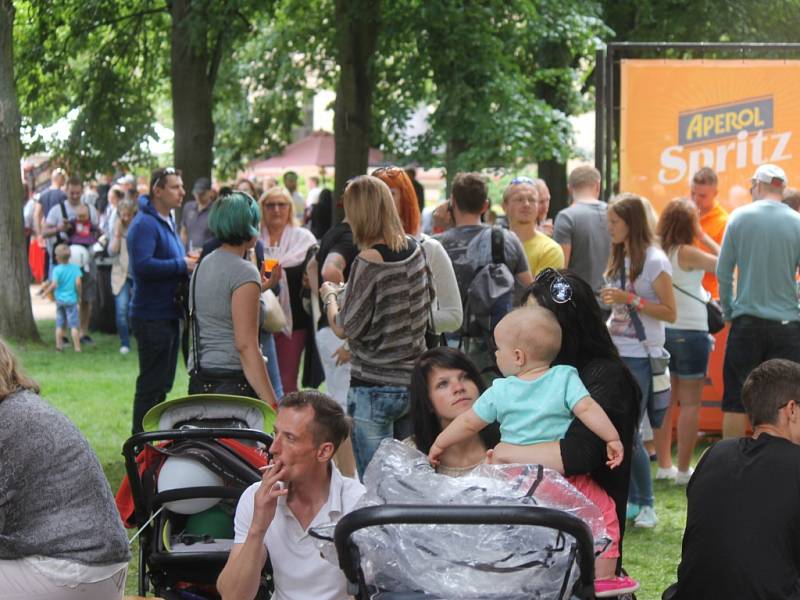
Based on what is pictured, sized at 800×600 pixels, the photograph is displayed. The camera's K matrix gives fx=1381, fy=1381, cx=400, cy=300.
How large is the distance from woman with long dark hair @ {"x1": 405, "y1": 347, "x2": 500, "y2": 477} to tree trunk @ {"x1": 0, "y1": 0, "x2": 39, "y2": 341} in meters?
11.0

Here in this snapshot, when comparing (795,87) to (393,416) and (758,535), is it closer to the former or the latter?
(393,416)

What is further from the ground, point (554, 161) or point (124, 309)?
point (554, 161)

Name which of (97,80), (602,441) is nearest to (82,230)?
(97,80)

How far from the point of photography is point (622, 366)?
4.29 meters

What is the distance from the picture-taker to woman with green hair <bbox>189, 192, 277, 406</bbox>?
6746 mm

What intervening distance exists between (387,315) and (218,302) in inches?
39.2

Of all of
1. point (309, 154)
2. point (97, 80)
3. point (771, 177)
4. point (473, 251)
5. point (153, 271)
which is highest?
point (97, 80)

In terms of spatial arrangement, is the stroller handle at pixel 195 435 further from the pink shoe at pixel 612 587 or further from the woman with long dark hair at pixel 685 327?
the woman with long dark hair at pixel 685 327

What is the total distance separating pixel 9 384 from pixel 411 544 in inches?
63.7

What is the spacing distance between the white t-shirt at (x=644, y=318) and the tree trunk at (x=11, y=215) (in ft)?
29.4

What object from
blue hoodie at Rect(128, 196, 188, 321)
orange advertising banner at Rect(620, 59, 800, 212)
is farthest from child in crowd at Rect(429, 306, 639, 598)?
orange advertising banner at Rect(620, 59, 800, 212)

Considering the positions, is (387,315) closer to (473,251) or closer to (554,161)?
(473,251)

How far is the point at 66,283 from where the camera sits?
15.7 metres

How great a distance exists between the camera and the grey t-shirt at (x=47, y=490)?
4.24 metres
